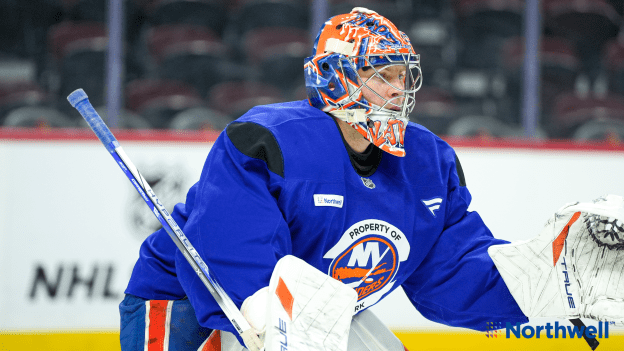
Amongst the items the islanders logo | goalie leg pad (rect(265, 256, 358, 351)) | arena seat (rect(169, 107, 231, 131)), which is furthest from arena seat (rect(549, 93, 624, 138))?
goalie leg pad (rect(265, 256, 358, 351))

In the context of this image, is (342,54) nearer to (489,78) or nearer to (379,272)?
(379,272)

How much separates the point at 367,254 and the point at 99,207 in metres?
1.58

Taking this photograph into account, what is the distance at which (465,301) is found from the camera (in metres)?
1.68

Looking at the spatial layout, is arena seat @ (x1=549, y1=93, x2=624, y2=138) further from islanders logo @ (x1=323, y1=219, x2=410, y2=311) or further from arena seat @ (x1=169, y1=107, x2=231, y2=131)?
islanders logo @ (x1=323, y1=219, x2=410, y2=311)

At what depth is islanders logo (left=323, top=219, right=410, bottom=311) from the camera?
4.92 feet

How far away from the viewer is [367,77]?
5.21 feet

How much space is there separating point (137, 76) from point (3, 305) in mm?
2969

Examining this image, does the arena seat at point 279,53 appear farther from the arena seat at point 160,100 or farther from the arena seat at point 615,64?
the arena seat at point 615,64

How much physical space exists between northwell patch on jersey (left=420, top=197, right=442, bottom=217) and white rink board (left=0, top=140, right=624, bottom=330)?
1283 millimetres

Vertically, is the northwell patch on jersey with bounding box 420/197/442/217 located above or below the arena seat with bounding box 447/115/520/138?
above

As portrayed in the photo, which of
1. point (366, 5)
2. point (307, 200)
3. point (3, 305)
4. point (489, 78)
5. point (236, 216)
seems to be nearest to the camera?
point (236, 216)

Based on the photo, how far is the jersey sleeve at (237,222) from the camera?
4.14 feet

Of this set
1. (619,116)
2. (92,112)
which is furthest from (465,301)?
(619,116)

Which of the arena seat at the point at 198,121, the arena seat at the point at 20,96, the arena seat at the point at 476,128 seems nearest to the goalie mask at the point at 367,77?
the arena seat at the point at 198,121
